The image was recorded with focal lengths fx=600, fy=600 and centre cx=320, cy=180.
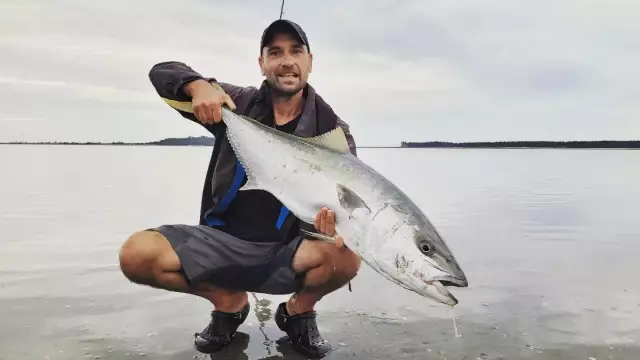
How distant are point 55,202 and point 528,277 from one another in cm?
1276

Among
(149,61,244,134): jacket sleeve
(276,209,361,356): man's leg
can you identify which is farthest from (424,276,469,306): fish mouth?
(149,61,244,134): jacket sleeve

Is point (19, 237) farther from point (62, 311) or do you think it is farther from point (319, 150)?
point (319, 150)

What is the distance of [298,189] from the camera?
3.85 m

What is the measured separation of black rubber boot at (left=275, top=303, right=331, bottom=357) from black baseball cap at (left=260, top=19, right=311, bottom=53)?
2047mm

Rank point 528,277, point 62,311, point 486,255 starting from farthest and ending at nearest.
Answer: point 486,255
point 528,277
point 62,311

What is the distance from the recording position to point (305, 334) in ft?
14.3

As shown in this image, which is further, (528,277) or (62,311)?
(528,277)

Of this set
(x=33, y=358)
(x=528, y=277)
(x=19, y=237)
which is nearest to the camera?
(x=33, y=358)

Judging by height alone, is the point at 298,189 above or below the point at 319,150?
below

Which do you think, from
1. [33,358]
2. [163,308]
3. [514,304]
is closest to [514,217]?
[514,304]

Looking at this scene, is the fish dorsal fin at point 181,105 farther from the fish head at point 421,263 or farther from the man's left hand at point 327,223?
the fish head at point 421,263

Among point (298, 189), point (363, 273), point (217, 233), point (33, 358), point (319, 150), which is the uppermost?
point (319, 150)

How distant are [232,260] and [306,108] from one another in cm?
124

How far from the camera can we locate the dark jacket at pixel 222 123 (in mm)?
4434
